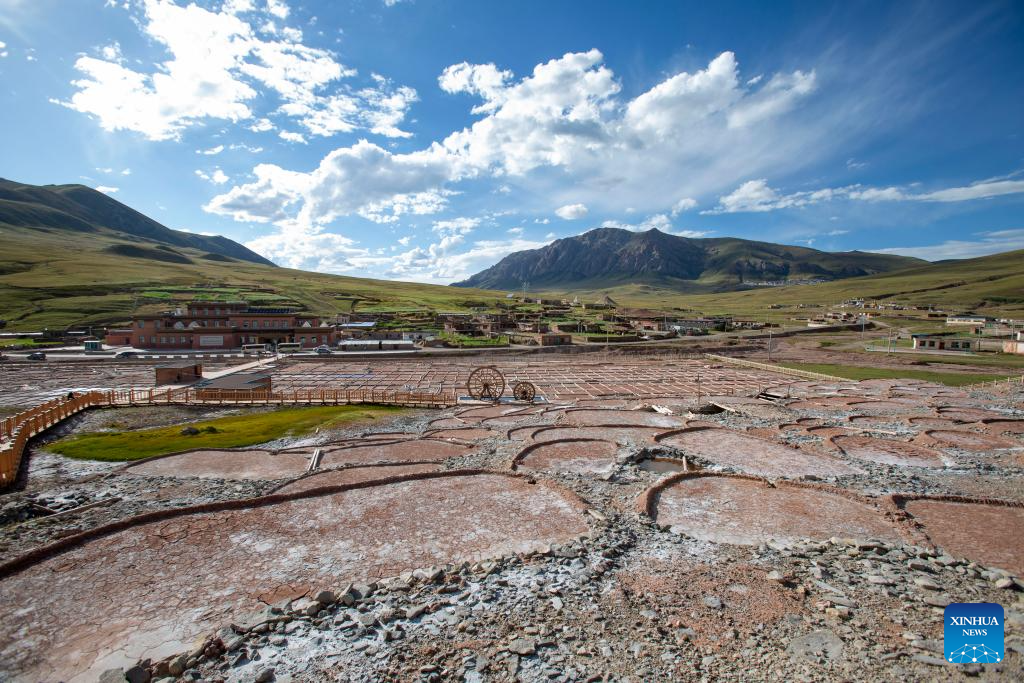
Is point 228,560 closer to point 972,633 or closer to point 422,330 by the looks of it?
point 972,633

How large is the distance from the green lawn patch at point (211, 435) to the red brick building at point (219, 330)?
154ft

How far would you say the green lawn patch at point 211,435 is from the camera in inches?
895

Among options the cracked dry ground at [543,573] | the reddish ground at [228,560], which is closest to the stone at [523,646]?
the cracked dry ground at [543,573]

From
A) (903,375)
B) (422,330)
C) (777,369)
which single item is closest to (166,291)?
(422,330)

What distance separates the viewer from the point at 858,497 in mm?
15938

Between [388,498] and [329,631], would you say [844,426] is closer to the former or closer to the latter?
[388,498]

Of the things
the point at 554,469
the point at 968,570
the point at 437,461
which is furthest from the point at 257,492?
the point at 968,570

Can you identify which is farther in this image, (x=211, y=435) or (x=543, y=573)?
(x=211, y=435)

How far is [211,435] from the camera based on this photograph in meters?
26.0

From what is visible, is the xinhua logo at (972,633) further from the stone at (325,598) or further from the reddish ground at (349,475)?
the reddish ground at (349,475)

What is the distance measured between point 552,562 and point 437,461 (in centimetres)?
989

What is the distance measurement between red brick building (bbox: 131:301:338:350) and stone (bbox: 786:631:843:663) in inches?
3037

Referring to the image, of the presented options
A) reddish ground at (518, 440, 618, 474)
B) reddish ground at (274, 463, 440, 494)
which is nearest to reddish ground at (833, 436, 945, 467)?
Result: reddish ground at (518, 440, 618, 474)

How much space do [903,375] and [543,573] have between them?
Result: 5837 centimetres
